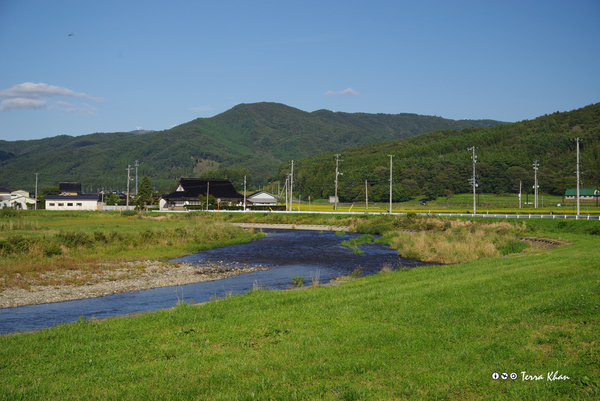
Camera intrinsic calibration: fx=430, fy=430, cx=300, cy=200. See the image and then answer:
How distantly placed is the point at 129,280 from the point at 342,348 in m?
17.0

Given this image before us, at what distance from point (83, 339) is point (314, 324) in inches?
192

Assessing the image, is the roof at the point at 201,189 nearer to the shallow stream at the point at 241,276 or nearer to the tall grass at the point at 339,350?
the shallow stream at the point at 241,276

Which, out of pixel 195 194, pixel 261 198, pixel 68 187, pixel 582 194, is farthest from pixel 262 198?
pixel 582 194

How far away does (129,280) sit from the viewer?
21719 millimetres

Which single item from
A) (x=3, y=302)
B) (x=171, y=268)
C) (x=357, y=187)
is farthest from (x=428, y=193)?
(x=3, y=302)

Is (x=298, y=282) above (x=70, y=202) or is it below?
below

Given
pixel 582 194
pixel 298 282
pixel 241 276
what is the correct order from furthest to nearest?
pixel 582 194, pixel 241 276, pixel 298 282

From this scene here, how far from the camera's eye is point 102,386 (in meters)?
6.46

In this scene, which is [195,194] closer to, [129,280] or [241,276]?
[241,276]

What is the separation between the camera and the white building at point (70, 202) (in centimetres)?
10194

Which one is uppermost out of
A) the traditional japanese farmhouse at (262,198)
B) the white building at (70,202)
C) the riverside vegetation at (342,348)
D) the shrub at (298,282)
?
the traditional japanese farmhouse at (262,198)

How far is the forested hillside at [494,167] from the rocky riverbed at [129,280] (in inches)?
3375

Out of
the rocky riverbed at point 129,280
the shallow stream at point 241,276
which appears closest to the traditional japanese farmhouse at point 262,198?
the shallow stream at point 241,276

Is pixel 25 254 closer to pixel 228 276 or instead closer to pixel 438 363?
pixel 228 276
